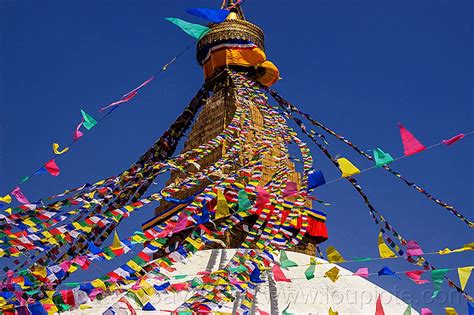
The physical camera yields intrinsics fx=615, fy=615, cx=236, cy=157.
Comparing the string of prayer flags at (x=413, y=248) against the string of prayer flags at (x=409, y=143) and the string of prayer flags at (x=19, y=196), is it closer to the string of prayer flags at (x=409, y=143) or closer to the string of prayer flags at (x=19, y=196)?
the string of prayer flags at (x=409, y=143)

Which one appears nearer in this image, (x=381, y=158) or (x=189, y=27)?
(x=381, y=158)

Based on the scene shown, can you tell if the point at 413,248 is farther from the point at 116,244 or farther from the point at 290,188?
the point at 116,244

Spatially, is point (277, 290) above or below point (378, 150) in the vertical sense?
below

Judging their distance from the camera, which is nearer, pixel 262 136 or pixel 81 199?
pixel 81 199

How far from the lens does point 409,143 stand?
5.09 meters

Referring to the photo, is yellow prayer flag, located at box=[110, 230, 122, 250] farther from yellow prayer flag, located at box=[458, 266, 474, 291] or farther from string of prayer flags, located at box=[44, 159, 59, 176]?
yellow prayer flag, located at box=[458, 266, 474, 291]

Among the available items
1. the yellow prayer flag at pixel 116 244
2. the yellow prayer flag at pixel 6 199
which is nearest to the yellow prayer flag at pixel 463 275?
the yellow prayer flag at pixel 116 244

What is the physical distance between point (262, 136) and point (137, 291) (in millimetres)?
4470

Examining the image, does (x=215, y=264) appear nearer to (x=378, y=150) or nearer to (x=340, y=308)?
(x=340, y=308)

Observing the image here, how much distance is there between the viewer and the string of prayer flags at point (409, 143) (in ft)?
16.6

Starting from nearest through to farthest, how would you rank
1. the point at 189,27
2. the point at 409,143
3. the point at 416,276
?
1. the point at 409,143
2. the point at 416,276
3. the point at 189,27

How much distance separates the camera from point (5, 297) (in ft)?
16.4

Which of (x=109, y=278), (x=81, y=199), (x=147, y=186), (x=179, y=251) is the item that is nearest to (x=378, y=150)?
(x=179, y=251)

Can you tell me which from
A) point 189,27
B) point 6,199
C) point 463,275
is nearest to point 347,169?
point 463,275
